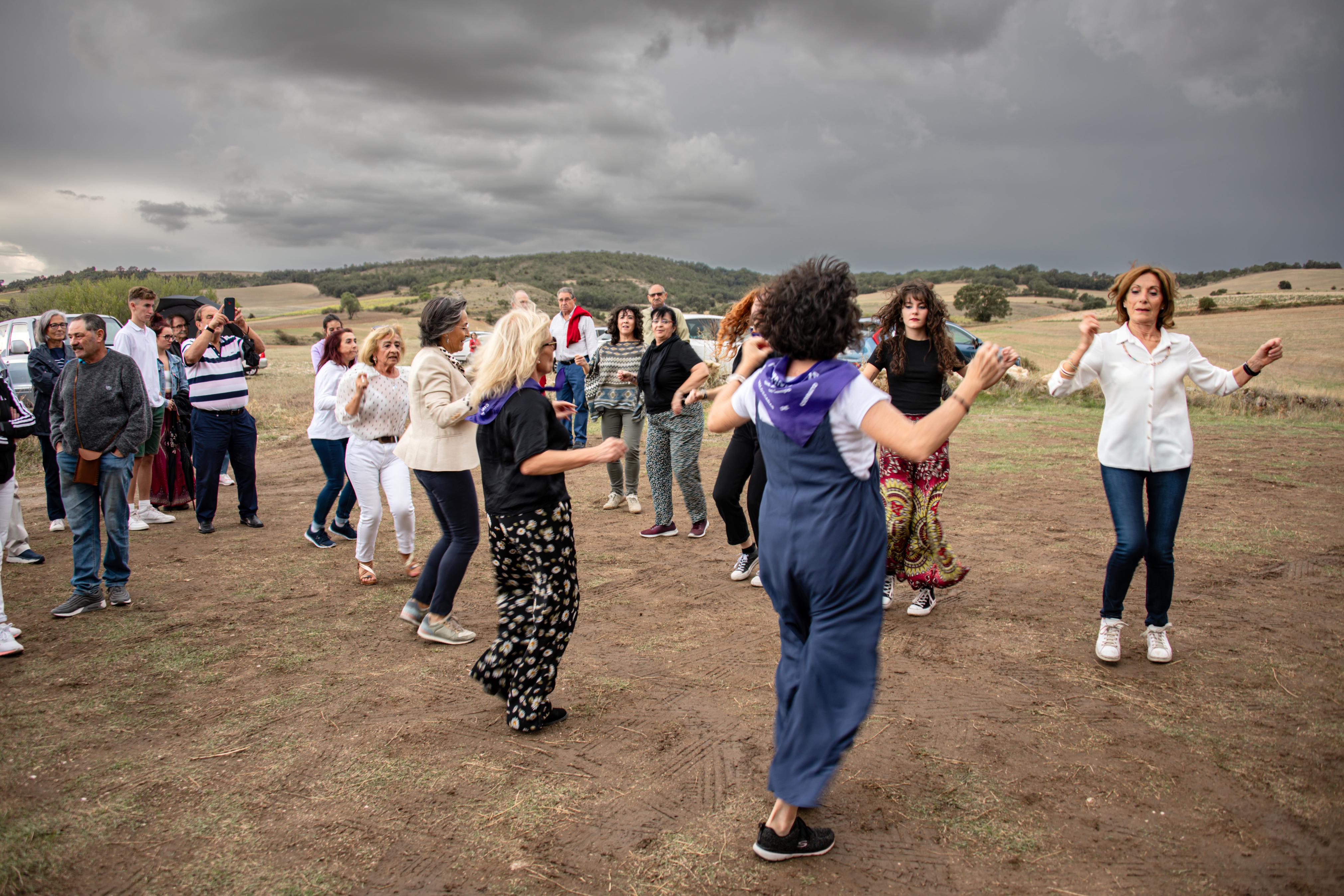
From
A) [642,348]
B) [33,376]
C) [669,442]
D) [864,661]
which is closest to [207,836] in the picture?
[864,661]

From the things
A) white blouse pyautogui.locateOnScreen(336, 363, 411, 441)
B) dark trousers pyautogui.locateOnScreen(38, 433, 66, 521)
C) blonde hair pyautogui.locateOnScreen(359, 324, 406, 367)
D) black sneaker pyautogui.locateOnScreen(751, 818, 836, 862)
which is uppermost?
blonde hair pyautogui.locateOnScreen(359, 324, 406, 367)

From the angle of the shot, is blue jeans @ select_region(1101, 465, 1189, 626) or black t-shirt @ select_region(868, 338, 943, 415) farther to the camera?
black t-shirt @ select_region(868, 338, 943, 415)

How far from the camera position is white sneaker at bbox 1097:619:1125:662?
4211 mm

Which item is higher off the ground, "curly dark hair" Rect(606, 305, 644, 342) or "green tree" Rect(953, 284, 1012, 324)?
"green tree" Rect(953, 284, 1012, 324)

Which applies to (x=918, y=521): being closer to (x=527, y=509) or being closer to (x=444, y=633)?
(x=527, y=509)

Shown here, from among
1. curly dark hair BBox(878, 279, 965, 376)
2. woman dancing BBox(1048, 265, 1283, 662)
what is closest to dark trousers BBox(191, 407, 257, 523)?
curly dark hair BBox(878, 279, 965, 376)

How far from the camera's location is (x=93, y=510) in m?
5.21

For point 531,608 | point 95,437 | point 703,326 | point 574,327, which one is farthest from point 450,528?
point 703,326

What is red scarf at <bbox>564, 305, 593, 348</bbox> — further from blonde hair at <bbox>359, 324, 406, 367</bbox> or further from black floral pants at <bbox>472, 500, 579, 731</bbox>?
black floral pants at <bbox>472, 500, 579, 731</bbox>

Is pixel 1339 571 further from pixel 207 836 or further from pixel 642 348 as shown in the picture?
pixel 207 836

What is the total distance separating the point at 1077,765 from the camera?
3.27 meters

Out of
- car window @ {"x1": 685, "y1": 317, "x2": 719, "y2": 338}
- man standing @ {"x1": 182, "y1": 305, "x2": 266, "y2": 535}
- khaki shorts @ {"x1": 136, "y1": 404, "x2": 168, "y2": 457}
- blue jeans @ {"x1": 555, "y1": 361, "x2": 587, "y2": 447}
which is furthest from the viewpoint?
car window @ {"x1": 685, "y1": 317, "x2": 719, "y2": 338}

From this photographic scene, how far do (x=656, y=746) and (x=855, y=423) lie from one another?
1.90m

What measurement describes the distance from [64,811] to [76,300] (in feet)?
164
